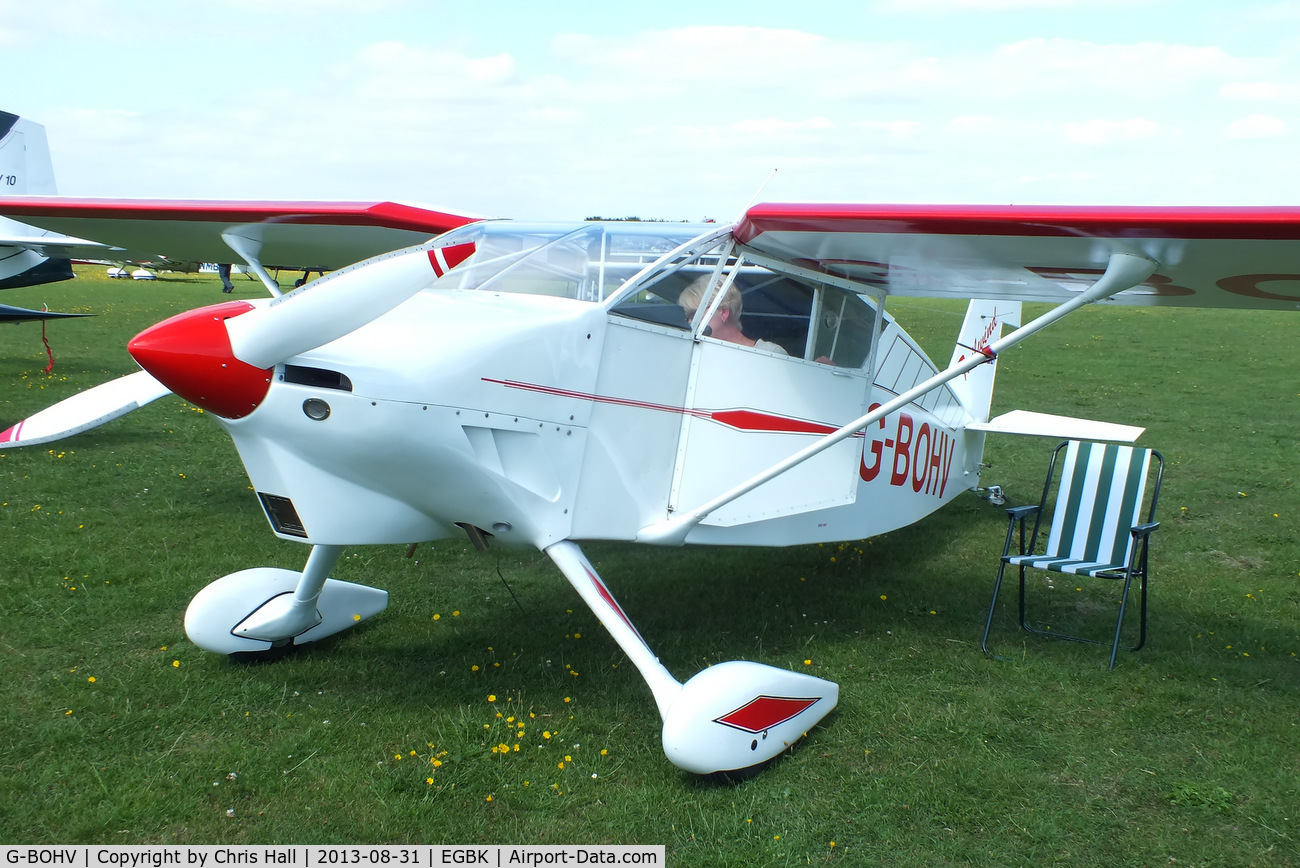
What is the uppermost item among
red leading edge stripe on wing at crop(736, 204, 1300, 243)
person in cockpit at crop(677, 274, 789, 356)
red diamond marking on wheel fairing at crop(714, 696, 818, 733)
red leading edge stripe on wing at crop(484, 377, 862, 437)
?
red leading edge stripe on wing at crop(736, 204, 1300, 243)

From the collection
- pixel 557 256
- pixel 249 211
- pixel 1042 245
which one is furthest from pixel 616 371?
pixel 249 211

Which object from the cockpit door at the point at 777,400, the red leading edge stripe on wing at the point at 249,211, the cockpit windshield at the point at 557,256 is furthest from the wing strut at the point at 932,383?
the red leading edge stripe on wing at the point at 249,211

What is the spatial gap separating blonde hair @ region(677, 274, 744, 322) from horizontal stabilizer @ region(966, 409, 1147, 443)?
3.28 meters

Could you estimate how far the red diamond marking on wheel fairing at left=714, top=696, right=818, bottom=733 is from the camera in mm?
3803

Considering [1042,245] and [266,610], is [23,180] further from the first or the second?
[1042,245]

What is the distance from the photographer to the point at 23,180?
16562mm

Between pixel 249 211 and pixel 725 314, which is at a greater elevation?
pixel 249 211

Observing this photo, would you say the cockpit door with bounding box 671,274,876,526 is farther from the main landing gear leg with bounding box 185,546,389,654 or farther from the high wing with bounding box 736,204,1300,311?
the main landing gear leg with bounding box 185,546,389,654

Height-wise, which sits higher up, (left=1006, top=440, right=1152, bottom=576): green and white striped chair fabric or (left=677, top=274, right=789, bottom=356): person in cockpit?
(left=677, top=274, right=789, bottom=356): person in cockpit

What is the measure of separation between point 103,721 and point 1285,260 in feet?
18.2

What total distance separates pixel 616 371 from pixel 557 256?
60cm

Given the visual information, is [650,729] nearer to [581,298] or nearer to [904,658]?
[904,658]

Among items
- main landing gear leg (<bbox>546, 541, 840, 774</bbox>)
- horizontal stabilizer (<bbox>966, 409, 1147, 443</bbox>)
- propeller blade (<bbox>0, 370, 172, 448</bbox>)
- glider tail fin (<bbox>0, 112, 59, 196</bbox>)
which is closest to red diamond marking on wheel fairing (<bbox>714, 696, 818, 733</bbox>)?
main landing gear leg (<bbox>546, 541, 840, 774</bbox>)

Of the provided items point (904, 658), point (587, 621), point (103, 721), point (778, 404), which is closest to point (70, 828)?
point (103, 721)
